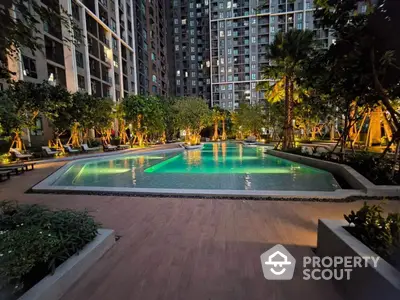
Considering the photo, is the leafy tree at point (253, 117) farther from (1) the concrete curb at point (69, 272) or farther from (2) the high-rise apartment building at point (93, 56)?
(1) the concrete curb at point (69, 272)

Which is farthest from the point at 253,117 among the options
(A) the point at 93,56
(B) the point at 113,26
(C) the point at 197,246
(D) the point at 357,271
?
(D) the point at 357,271

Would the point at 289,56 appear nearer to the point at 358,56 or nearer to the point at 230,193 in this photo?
the point at 358,56

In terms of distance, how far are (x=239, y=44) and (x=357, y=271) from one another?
6694cm

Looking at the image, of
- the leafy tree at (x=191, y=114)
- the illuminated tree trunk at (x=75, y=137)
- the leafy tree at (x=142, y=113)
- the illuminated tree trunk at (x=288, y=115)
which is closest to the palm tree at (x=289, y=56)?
the illuminated tree trunk at (x=288, y=115)

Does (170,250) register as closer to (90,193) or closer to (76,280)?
(76,280)

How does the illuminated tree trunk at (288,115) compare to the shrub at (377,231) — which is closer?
the shrub at (377,231)

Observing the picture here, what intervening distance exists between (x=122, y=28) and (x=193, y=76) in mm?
35233

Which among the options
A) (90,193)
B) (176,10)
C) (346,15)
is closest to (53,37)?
(90,193)

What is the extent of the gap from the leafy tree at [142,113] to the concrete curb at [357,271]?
21497 millimetres

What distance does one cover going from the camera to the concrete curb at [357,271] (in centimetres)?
175

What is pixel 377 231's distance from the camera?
7.67ft

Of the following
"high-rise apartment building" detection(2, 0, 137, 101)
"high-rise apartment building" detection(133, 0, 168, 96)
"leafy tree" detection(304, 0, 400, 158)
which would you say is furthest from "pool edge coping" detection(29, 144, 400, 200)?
"high-rise apartment building" detection(133, 0, 168, 96)

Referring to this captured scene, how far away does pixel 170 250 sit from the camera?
125 inches

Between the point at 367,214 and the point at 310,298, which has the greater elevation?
the point at 367,214
